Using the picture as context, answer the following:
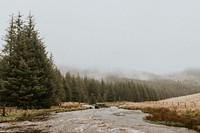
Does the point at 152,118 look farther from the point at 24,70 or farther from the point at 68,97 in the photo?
the point at 68,97

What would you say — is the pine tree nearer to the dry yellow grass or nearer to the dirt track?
the dirt track

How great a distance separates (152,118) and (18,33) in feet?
107

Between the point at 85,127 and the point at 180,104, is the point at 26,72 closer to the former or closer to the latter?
the point at 85,127

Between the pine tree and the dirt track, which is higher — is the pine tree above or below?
above

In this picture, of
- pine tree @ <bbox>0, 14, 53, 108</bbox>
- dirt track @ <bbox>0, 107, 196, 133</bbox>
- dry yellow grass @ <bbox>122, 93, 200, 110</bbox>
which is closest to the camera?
dirt track @ <bbox>0, 107, 196, 133</bbox>

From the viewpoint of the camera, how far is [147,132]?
15.9 m

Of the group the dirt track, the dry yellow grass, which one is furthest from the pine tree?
the dry yellow grass

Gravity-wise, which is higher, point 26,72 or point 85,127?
point 26,72

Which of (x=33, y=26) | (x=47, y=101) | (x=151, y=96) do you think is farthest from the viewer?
(x=151, y=96)

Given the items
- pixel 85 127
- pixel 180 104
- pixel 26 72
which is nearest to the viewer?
pixel 85 127

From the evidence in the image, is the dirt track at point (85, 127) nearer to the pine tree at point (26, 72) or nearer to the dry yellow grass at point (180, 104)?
the dry yellow grass at point (180, 104)

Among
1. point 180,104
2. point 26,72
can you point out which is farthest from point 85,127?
point 180,104

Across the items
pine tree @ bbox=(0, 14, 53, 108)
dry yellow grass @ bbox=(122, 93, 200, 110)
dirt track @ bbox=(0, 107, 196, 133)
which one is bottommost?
dirt track @ bbox=(0, 107, 196, 133)

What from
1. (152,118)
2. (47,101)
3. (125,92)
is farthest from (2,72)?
(125,92)
